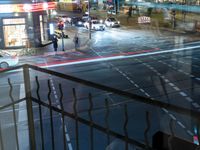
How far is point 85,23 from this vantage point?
36.0 m

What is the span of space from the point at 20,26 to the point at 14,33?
2.32 ft

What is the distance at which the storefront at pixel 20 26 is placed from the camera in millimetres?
22484

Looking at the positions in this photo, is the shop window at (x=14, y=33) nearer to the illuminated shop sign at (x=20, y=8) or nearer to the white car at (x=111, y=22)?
the illuminated shop sign at (x=20, y=8)

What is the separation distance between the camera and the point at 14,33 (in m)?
22.7

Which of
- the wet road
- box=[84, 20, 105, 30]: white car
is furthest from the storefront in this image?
box=[84, 20, 105, 30]: white car

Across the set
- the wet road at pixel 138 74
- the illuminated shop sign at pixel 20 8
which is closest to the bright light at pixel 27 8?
the illuminated shop sign at pixel 20 8

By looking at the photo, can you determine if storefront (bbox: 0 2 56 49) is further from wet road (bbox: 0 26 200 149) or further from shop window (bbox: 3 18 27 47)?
wet road (bbox: 0 26 200 149)

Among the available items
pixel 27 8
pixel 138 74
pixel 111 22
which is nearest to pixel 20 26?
pixel 27 8

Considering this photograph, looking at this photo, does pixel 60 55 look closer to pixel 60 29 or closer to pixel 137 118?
pixel 60 29

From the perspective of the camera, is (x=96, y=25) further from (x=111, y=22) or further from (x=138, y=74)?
(x=138, y=74)

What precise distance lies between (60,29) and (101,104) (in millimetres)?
18810

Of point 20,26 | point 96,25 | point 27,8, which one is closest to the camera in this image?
point 20,26

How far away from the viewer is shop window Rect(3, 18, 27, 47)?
73.7ft

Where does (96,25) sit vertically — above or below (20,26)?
below
